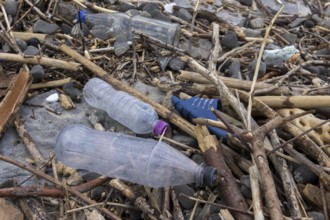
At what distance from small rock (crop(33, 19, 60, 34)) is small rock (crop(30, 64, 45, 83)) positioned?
62 cm

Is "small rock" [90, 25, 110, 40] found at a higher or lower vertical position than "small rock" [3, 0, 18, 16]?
lower

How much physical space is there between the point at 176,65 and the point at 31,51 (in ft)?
3.06

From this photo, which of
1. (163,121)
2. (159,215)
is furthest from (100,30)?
(159,215)

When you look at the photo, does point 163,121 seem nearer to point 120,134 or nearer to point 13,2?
point 120,134

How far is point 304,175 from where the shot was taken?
239cm

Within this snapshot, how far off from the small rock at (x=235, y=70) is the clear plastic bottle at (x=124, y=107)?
0.71m

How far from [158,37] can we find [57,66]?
0.92 metres

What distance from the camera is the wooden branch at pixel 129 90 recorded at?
2.75 meters

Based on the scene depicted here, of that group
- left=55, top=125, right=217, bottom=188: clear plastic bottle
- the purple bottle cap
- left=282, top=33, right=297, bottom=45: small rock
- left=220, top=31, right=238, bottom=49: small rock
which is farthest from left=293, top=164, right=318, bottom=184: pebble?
left=282, top=33, right=297, bottom=45: small rock

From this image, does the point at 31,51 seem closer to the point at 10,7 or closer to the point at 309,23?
the point at 10,7

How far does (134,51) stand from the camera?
3572mm

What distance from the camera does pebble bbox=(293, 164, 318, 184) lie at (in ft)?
7.81

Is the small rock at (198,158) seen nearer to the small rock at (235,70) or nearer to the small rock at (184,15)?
the small rock at (235,70)

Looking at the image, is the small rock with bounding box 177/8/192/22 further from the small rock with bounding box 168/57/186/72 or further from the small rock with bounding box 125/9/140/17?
the small rock with bounding box 168/57/186/72
